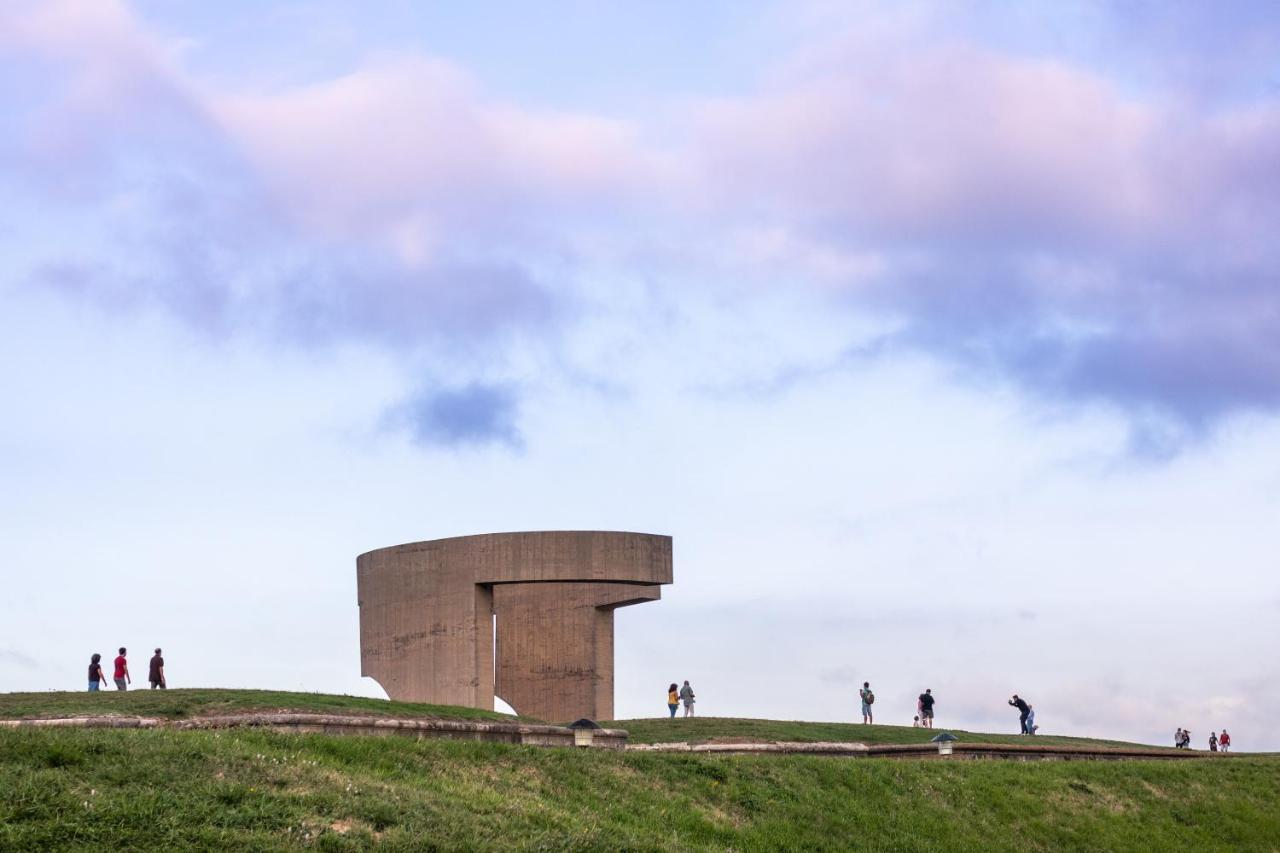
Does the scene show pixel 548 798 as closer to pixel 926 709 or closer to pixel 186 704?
pixel 186 704

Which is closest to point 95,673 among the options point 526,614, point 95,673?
point 95,673

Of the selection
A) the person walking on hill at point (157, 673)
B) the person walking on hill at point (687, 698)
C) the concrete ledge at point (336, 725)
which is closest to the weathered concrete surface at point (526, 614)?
the person walking on hill at point (687, 698)

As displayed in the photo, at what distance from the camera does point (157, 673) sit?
2923 cm

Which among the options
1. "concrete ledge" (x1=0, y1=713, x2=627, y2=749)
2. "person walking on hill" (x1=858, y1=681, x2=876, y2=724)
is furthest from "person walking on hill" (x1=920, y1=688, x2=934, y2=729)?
"concrete ledge" (x1=0, y1=713, x2=627, y2=749)

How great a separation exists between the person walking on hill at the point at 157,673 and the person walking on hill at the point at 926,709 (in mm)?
17241

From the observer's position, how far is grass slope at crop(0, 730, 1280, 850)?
12.4 m

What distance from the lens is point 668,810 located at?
1702 cm

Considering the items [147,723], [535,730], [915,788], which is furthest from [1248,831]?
[147,723]

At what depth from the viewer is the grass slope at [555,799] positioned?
40.8 ft

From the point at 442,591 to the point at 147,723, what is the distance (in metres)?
15.9

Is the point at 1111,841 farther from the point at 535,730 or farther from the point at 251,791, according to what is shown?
the point at 251,791

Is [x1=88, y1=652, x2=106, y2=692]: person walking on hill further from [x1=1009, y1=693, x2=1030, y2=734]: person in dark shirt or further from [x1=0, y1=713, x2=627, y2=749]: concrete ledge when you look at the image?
[x1=1009, y1=693, x2=1030, y2=734]: person in dark shirt

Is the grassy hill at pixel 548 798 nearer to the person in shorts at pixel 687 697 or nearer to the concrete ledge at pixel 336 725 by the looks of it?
the concrete ledge at pixel 336 725

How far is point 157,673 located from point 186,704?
669 centimetres
